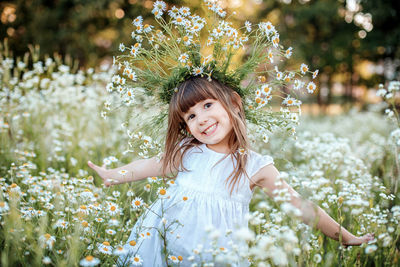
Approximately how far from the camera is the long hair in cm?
217

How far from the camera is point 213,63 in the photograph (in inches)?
87.8

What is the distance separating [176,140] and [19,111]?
3.22m

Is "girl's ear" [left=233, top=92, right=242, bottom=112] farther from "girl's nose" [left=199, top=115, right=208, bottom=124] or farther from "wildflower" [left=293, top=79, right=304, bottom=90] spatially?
"wildflower" [left=293, top=79, right=304, bottom=90]

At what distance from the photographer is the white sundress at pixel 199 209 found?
80.5 inches

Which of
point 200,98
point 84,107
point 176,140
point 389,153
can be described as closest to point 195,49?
point 200,98

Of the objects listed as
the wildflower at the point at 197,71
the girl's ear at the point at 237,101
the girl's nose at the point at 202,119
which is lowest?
the girl's nose at the point at 202,119

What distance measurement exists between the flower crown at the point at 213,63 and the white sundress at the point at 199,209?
0.44 metres

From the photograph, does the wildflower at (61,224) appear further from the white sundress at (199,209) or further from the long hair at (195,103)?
the long hair at (195,103)

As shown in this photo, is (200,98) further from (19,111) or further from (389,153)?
(19,111)

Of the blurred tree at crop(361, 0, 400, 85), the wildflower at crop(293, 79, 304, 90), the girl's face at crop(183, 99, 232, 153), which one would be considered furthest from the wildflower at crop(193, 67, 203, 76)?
the blurred tree at crop(361, 0, 400, 85)

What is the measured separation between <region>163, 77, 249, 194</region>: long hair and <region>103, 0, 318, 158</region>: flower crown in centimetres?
7

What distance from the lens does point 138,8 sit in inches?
515

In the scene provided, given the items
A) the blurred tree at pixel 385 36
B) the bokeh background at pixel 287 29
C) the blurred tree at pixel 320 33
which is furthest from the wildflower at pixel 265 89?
the blurred tree at pixel 385 36

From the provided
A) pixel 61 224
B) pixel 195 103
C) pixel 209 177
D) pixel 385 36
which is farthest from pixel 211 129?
pixel 385 36
